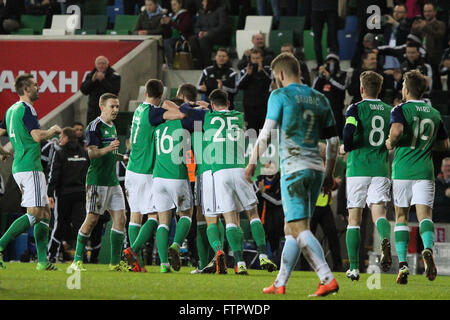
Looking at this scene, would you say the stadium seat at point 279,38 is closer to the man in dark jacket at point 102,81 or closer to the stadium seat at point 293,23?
the stadium seat at point 293,23

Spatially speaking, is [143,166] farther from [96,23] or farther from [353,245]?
[96,23]

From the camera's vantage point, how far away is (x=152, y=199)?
11859 mm

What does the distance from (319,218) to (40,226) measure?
4675mm

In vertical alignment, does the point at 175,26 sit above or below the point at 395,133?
above

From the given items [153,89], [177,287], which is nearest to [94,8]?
[153,89]

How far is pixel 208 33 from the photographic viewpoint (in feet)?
61.7

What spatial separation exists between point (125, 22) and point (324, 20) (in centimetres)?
541

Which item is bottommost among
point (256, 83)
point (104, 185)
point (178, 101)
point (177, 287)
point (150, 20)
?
point (177, 287)

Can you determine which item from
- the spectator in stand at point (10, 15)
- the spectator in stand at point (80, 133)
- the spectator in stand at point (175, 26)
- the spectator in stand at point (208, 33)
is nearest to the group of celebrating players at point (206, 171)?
the spectator in stand at point (80, 133)

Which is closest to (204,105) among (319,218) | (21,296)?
(319,218)

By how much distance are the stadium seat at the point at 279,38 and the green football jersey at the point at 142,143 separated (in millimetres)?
7477

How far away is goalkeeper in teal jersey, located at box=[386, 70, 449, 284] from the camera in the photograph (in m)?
10.5

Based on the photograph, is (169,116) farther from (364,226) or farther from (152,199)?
(364,226)

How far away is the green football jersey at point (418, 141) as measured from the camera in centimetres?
1053
